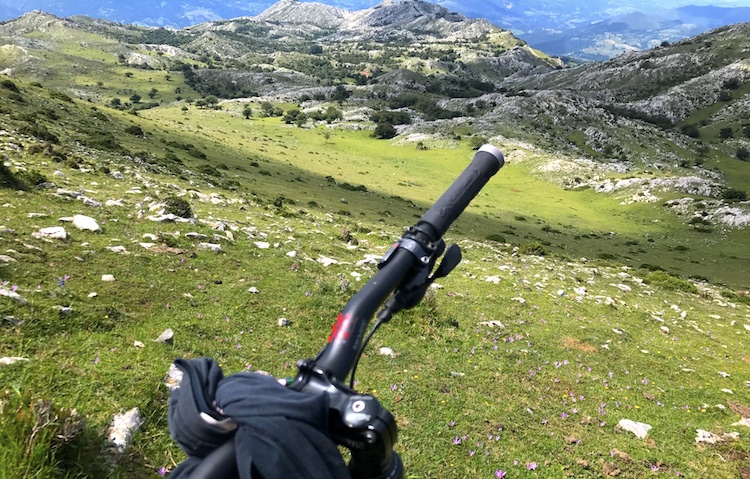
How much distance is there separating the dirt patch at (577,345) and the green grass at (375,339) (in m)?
0.09

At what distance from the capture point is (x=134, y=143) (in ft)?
107

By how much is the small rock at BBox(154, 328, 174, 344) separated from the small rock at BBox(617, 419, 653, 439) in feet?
30.6

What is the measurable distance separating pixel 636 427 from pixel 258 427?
9.72 m

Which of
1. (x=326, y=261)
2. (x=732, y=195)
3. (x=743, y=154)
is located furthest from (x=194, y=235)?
(x=743, y=154)

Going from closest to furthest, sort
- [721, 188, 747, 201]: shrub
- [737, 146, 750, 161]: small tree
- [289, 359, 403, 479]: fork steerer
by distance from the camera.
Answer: [289, 359, 403, 479]: fork steerer < [721, 188, 747, 201]: shrub < [737, 146, 750, 161]: small tree

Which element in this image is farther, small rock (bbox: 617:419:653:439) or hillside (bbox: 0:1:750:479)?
small rock (bbox: 617:419:653:439)

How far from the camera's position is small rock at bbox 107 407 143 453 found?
4398 millimetres

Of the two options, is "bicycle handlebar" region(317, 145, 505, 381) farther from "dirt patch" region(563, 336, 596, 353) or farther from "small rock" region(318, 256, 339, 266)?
"small rock" region(318, 256, 339, 266)

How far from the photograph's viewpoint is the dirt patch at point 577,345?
12.2 m

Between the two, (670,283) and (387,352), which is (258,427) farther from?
(670,283)

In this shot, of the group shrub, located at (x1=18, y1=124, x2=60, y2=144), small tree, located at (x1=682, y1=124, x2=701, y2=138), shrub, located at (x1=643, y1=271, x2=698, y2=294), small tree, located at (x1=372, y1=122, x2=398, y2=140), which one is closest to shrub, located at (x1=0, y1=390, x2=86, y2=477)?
shrub, located at (x1=18, y1=124, x2=60, y2=144)

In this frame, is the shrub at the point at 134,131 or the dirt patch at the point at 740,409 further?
the shrub at the point at 134,131

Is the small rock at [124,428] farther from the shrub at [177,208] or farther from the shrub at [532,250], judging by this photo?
the shrub at [532,250]

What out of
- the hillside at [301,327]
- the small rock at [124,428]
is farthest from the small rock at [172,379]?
the small rock at [124,428]
